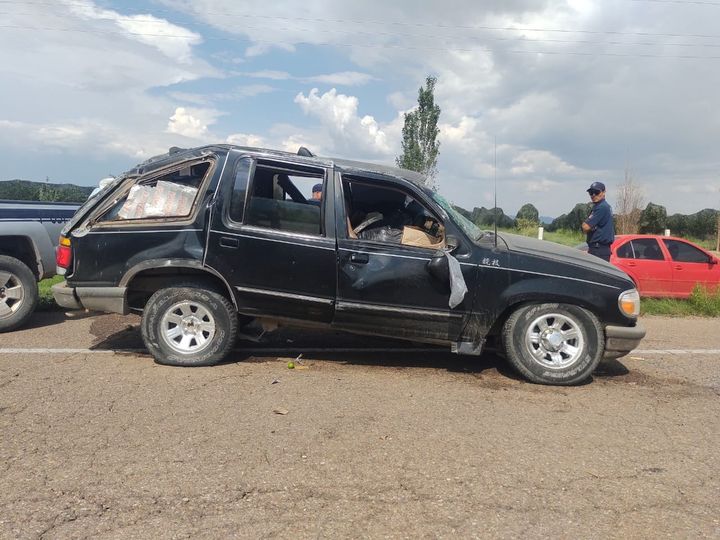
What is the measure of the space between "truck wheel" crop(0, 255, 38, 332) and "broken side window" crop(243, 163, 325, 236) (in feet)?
10.1

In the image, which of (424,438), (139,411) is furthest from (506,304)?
(139,411)

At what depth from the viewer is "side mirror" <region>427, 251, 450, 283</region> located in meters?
5.09

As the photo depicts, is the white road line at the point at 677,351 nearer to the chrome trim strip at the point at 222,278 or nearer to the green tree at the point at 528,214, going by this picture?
the chrome trim strip at the point at 222,278

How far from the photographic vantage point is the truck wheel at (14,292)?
652 centimetres

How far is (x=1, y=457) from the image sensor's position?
344 cm

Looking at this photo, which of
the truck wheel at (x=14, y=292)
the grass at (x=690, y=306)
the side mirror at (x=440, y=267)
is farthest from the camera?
the grass at (x=690, y=306)

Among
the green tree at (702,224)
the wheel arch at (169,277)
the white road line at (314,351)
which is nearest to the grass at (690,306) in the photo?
the white road line at (314,351)

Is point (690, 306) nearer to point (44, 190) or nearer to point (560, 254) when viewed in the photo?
point (560, 254)

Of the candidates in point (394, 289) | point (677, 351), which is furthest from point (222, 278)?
point (677, 351)

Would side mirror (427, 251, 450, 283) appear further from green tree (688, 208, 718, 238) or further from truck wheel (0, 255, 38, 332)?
green tree (688, 208, 718, 238)

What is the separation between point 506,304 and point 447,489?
7.51ft

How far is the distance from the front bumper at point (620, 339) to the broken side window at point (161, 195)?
395cm

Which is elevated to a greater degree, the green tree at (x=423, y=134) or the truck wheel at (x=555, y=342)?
the green tree at (x=423, y=134)

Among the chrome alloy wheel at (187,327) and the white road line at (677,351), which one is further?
the white road line at (677,351)
